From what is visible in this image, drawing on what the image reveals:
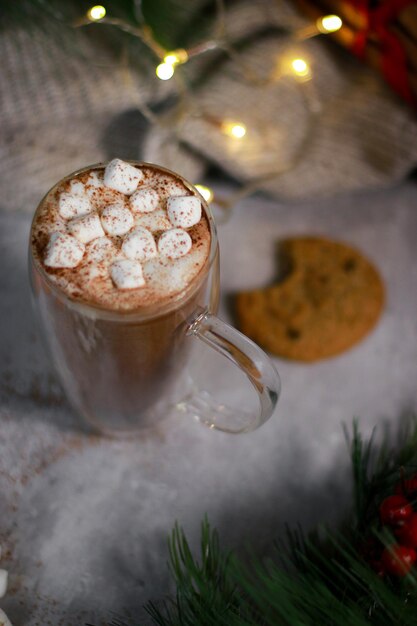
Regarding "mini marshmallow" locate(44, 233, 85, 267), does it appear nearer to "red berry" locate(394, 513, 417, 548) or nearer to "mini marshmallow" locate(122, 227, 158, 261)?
"mini marshmallow" locate(122, 227, 158, 261)

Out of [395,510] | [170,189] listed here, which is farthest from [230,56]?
[395,510]

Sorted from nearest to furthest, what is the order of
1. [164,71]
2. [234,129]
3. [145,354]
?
[145,354]
[164,71]
[234,129]

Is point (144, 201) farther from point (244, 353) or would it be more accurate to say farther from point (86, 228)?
point (244, 353)

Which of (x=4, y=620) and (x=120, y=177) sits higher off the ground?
(x=120, y=177)

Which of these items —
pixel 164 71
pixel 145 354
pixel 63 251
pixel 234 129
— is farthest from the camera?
pixel 234 129

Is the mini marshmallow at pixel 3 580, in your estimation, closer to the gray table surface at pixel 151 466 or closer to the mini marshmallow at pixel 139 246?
the gray table surface at pixel 151 466

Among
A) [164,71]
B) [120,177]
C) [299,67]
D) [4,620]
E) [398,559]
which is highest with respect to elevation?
[299,67]

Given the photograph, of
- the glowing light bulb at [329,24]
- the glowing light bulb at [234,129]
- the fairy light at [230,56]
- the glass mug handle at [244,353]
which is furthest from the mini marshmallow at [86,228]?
the glowing light bulb at [329,24]
